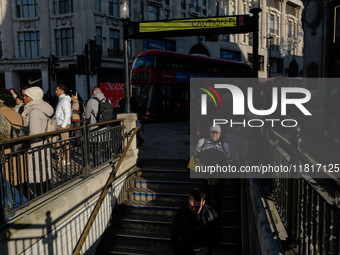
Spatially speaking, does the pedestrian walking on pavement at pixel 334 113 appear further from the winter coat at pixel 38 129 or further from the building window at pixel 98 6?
the building window at pixel 98 6

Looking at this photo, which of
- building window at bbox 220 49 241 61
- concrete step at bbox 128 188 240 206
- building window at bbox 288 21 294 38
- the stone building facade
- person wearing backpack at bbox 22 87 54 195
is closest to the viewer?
person wearing backpack at bbox 22 87 54 195

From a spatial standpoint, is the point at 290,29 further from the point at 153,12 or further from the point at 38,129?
the point at 38,129

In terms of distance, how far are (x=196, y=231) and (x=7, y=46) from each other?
1204 inches

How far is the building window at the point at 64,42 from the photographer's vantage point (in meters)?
28.0

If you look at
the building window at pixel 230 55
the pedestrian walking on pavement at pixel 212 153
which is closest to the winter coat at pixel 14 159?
the pedestrian walking on pavement at pixel 212 153

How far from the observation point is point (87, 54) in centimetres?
996

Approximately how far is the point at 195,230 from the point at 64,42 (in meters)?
28.3

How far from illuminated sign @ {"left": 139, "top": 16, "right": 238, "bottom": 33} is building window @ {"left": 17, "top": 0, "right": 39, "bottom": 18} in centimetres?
2517

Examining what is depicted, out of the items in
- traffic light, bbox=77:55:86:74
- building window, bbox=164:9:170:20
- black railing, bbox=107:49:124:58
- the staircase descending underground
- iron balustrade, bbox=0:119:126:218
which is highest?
building window, bbox=164:9:170:20

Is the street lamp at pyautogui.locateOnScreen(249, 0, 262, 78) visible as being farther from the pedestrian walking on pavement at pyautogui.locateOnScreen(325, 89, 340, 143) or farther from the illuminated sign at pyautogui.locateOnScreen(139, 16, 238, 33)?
the pedestrian walking on pavement at pyautogui.locateOnScreen(325, 89, 340, 143)

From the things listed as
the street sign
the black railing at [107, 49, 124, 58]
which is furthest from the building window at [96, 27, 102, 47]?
the street sign

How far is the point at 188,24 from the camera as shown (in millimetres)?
7613

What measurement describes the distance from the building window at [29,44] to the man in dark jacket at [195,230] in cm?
2901

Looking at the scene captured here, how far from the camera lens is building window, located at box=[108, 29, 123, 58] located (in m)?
29.1
